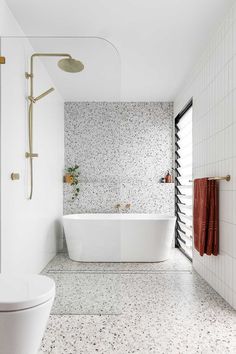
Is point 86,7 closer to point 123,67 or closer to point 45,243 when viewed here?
point 123,67

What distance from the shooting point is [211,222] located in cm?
313

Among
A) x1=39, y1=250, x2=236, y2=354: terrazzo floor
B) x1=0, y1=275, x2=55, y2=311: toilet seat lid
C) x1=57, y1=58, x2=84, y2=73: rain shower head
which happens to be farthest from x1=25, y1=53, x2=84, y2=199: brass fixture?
x1=39, y1=250, x2=236, y2=354: terrazzo floor

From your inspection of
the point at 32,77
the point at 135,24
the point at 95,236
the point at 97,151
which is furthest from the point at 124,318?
the point at 135,24

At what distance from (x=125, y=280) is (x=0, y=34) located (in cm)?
264

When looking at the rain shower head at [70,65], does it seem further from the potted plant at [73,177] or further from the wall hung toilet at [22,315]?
the wall hung toilet at [22,315]

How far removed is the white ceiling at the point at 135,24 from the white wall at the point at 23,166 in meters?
0.34

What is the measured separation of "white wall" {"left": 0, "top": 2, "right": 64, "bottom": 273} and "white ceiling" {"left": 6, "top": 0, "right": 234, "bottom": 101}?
0.34 meters

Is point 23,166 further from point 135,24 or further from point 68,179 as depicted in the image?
point 135,24

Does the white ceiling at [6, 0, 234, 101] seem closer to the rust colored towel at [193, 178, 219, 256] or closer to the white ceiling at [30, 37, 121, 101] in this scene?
the white ceiling at [30, 37, 121, 101]

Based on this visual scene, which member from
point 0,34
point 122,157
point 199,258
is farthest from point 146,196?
point 0,34

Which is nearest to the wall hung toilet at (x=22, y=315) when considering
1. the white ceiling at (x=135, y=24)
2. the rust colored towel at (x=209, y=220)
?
the white ceiling at (x=135, y=24)

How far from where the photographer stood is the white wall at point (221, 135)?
2771 millimetres

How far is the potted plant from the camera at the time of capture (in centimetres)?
276

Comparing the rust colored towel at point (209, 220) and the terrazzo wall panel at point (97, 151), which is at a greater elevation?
the terrazzo wall panel at point (97, 151)
